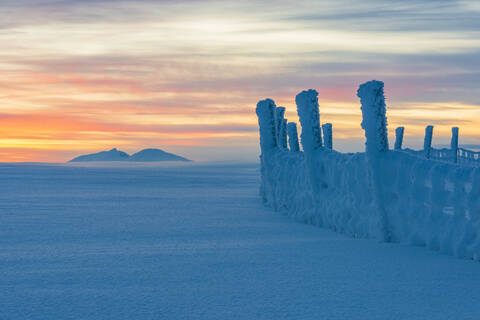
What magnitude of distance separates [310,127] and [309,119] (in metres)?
0.14

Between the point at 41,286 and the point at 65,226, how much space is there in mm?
4142

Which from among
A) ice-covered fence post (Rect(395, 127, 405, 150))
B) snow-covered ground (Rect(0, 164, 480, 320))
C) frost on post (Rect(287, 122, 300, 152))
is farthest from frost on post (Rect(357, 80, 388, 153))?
ice-covered fence post (Rect(395, 127, 405, 150))

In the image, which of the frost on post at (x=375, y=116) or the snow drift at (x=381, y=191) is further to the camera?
the frost on post at (x=375, y=116)

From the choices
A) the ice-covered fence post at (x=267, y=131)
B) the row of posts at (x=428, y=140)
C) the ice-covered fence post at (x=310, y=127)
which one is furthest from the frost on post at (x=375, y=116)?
the row of posts at (x=428, y=140)

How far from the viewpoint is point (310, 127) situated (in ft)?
31.3

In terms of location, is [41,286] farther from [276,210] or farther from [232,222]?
[276,210]

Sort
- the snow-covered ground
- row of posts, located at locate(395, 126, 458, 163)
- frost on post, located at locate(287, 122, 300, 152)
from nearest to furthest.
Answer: the snow-covered ground, frost on post, located at locate(287, 122, 300, 152), row of posts, located at locate(395, 126, 458, 163)

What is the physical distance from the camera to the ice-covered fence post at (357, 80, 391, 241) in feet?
23.7

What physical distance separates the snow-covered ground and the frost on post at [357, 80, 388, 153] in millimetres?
1300

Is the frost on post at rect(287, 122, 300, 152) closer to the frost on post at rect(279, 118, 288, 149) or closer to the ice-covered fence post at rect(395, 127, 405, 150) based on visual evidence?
the frost on post at rect(279, 118, 288, 149)

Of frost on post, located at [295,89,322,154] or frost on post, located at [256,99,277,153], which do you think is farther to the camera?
frost on post, located at [256,99,277,153]

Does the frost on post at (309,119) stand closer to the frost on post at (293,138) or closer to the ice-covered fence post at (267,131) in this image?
the ice-covered fence post at (267,131)

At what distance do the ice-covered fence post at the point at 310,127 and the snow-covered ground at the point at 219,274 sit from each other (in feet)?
3.88

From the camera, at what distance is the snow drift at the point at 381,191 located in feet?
19.8
